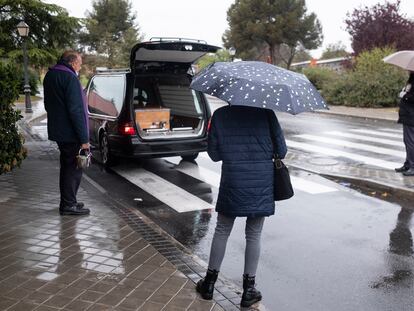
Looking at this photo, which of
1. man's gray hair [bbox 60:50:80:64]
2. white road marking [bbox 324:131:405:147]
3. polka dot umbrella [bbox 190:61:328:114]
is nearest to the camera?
polka dot umbrella [bbox 190:61:328:114]

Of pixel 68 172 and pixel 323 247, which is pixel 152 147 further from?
pixel 323 247

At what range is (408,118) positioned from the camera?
801 cm

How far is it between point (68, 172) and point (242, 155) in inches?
116

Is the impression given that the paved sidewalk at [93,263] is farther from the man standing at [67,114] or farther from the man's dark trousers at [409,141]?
the man's dark trousers at [409,141]

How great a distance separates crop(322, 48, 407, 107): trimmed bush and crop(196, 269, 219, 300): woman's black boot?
21033mm

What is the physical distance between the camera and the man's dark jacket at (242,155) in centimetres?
357

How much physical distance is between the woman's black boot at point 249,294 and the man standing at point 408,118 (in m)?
5.36

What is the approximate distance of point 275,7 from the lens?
5391 centimetres

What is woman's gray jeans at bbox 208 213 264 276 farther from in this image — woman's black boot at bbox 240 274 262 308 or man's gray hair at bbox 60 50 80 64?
man's gray hair at bbox 60 50 80 64

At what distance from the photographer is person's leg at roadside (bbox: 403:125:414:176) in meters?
8.09

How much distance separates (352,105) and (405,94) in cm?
1687

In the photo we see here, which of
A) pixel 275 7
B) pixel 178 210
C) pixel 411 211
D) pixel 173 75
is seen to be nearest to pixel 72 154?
pixel 178 210

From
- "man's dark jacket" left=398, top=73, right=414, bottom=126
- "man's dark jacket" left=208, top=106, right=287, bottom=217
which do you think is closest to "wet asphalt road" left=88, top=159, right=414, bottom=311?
"man's dark jacket" left=208, top=106, right=287, bottom=217

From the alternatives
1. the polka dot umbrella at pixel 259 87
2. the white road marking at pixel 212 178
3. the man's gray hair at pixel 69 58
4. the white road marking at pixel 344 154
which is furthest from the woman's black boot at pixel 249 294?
the white road marking at pixel 344 154
